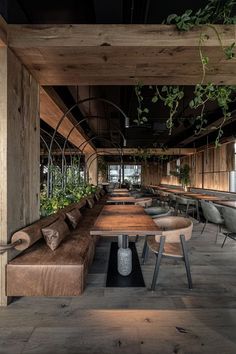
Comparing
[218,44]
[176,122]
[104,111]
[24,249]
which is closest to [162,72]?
[218,44]

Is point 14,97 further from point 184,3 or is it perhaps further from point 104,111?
point 104,111

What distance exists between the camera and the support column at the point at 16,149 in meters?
2.62

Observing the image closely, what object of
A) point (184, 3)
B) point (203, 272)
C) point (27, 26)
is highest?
point (184, 3)

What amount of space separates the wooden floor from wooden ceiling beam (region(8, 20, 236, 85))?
104 inches

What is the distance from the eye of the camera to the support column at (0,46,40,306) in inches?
103

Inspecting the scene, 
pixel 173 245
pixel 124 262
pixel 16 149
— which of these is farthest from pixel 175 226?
→ pixel 16 149

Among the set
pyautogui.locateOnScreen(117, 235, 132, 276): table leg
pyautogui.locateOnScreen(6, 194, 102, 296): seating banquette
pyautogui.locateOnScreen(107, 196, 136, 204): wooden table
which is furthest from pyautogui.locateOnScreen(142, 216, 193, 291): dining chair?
pyautogui.locateOnScreen(107, 196, 136, 204): wooden table

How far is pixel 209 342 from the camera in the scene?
2.06 m

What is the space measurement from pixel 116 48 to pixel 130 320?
2699mm

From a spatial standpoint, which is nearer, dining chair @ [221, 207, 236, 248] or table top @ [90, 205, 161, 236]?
table top @ [90, 205, 161, 236]

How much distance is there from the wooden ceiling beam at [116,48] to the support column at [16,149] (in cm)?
25

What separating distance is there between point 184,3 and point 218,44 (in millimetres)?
725

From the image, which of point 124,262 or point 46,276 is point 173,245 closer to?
point 124,262

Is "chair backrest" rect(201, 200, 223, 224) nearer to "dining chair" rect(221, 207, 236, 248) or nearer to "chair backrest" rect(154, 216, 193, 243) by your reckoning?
"dining chair" rect(221, 207, 236, 248)
